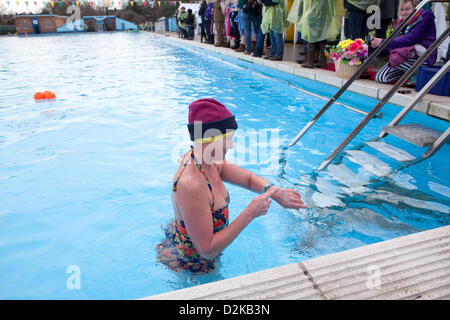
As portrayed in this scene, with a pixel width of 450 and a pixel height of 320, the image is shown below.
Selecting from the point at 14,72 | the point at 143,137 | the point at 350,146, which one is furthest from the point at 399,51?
the point at 14,72

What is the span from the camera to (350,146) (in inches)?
174

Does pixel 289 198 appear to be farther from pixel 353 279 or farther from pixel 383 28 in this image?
pixel 383 28

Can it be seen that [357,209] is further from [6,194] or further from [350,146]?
[6,194]

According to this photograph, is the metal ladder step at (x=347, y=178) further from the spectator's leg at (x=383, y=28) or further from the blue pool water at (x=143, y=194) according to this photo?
the spectator's leg at (x=383, y=28)

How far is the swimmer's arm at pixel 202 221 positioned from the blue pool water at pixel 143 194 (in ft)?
1.91

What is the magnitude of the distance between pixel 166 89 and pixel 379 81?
499 cm

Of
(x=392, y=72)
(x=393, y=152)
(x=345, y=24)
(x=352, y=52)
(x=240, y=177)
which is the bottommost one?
(x=393, y=152)

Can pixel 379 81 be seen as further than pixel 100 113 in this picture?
No

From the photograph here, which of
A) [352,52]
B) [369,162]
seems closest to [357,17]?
[352,52]

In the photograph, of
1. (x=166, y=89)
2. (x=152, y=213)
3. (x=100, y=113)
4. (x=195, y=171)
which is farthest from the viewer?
(x=166, y=89)

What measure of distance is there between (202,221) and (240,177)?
1.91 ft

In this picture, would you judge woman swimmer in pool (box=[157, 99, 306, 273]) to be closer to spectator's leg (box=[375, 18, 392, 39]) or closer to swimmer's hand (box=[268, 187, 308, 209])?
swimmer's hand (box=[268, 187, 308, 209])

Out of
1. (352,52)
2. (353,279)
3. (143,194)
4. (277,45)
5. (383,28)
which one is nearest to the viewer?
(353,279)

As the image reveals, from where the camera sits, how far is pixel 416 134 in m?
3.33
